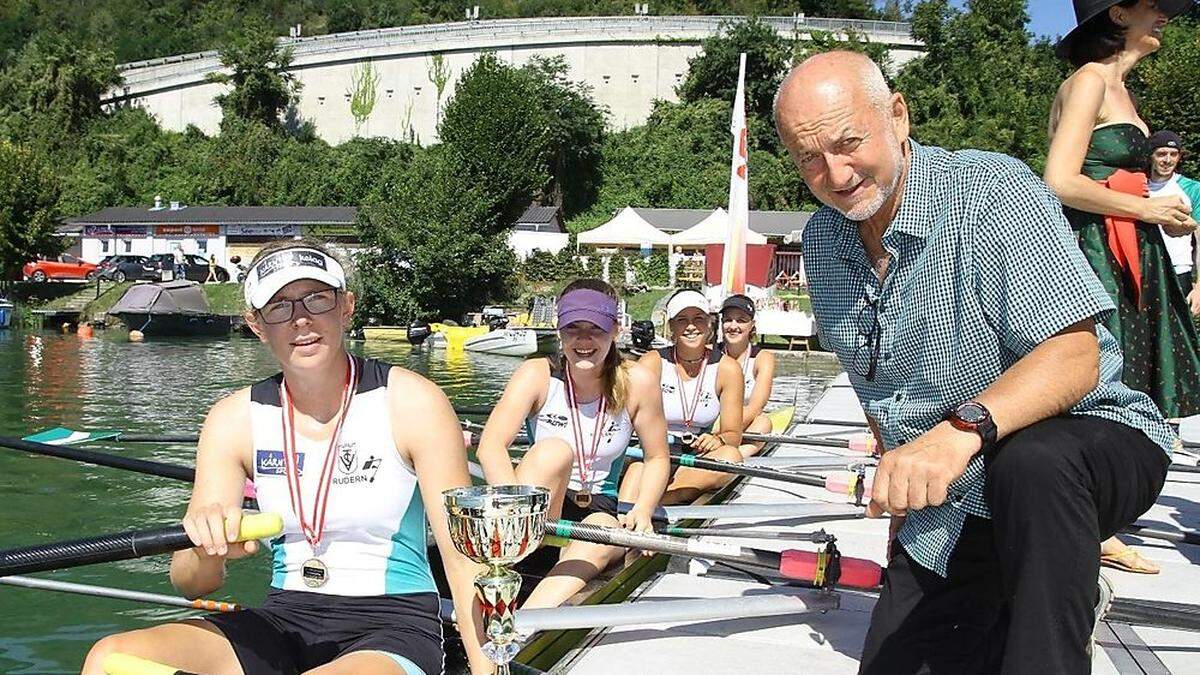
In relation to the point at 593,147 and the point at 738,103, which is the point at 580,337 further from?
the point at 593,147

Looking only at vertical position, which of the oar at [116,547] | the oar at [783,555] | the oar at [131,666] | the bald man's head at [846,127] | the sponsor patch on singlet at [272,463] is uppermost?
the bald man's head at [846,127]

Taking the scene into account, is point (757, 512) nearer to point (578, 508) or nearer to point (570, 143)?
point (578, 508)

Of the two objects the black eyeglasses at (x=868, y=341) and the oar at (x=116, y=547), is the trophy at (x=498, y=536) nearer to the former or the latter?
the oar at (x=116, y=547)

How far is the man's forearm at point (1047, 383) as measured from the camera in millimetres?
2225

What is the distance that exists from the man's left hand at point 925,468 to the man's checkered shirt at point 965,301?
23cm

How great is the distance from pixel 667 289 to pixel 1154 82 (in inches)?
615

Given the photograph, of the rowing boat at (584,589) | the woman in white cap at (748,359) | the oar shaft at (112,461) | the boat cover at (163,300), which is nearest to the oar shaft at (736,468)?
the rowing boat at (584,589)

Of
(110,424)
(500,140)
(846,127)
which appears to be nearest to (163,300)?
(500,140)

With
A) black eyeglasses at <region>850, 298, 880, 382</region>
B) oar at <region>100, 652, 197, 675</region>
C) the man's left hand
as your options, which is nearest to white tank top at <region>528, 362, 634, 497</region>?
black eyeglasses at <region>850, 298, 880, 382</region>

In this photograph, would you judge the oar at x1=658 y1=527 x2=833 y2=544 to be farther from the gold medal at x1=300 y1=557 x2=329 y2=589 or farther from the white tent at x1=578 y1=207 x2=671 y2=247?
the white tent at x1=578 y1=207 x2=671 y2=247

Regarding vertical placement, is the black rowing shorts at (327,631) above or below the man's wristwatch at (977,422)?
below

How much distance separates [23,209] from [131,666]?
41.5m

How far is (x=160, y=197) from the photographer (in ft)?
188

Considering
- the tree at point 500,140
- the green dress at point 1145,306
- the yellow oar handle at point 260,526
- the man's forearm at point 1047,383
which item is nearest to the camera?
the man's forearm at point 1047,383
